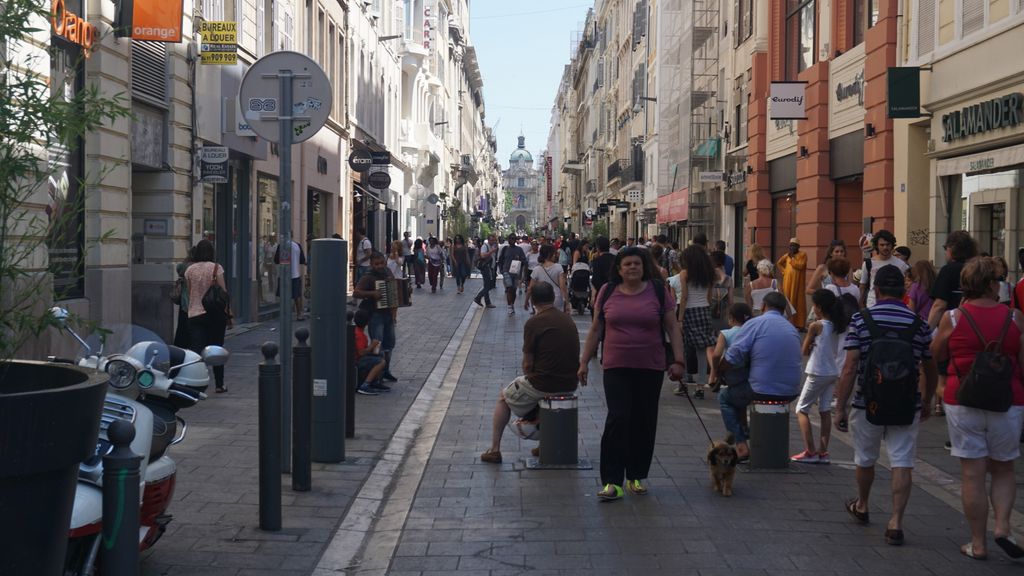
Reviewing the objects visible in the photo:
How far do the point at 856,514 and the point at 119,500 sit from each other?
15.7ft

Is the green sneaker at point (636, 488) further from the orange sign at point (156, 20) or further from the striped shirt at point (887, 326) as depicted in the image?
the orange sign at point (156, 20)

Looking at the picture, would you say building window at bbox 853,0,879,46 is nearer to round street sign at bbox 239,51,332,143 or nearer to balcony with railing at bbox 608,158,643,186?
round street sign at bbox 239,51,332,143

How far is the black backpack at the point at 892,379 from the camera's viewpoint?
687 cm

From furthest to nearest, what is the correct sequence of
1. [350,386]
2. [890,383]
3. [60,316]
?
[350,386] < [890,383] < [60,316]

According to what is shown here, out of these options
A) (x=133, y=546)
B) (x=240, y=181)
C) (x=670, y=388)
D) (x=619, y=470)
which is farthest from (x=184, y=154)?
(x=133, y=546)

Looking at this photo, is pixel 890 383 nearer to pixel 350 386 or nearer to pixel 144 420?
pixel 144 420

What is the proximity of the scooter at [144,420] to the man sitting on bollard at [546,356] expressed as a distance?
321 cm

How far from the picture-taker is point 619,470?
314 inches

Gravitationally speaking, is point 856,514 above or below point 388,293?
below

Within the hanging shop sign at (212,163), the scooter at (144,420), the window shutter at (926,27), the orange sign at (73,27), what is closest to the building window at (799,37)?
the window shutter at (926,27)

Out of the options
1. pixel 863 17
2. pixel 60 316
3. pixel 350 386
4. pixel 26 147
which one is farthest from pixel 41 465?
pixel 863 17

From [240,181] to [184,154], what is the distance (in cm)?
444

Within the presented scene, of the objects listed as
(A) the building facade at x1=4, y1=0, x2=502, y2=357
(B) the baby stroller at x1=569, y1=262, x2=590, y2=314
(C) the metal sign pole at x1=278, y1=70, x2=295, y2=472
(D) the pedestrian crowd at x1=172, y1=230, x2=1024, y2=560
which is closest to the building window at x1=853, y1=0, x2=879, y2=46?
(B) the baby stroller at x1=569, y1=262, x2=590, y2=314

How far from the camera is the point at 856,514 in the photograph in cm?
735
